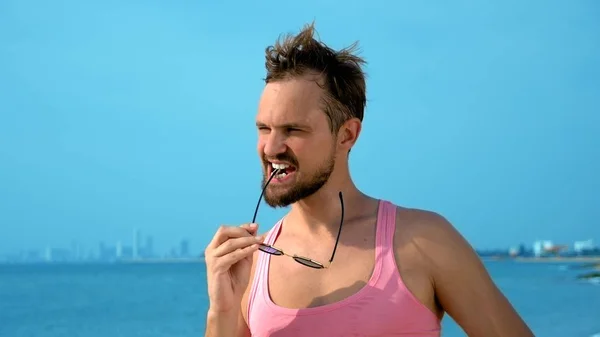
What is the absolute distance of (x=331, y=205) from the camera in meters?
2.95

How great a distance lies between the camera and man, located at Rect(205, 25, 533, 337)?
2.75 meters

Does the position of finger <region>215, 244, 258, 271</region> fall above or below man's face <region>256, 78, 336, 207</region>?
below

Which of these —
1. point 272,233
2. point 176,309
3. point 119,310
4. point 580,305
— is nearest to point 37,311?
point 119,310

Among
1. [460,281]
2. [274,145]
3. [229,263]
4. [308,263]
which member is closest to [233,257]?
[229,263]

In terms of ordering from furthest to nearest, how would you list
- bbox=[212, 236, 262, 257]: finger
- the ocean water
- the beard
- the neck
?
the ocean water → the neck → the beard → bbox=[212, 236, 262, 257]: finger

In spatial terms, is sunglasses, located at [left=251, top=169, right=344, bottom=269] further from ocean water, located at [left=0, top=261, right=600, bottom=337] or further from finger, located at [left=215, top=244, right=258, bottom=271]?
ocean water, located at [left=0, top=261, right=600, bottom=337]

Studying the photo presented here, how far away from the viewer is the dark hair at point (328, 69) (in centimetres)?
285

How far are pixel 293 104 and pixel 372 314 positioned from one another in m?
0.66

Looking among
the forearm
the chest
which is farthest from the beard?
the forearm

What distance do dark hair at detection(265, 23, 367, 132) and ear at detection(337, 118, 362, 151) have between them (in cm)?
2

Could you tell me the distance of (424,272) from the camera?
2816mm

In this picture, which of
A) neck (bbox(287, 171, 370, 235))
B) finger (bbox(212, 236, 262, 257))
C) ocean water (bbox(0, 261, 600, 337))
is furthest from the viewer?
ocean water (bbox(0, 261, 600, 337))

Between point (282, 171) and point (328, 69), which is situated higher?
point (328, 69)

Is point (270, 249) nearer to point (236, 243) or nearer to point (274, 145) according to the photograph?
point (236, 243)
